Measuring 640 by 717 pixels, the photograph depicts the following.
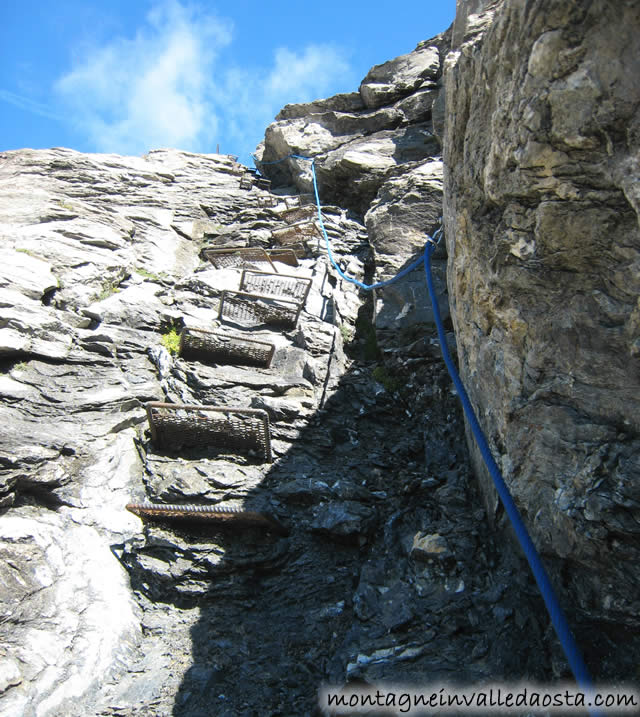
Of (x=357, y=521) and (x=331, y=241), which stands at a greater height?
(x=331, y=241)

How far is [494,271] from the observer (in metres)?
4.26

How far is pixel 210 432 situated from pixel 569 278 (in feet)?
13.1

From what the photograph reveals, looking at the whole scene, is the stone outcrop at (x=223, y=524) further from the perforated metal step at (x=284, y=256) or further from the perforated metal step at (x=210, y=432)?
the perforated metal step at (x=284, y=256)

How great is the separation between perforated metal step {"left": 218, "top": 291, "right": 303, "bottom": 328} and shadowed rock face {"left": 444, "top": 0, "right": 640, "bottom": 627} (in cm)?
489

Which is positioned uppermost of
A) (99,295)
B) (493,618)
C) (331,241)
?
(331,241)

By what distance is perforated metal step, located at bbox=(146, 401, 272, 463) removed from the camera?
19.7 ft

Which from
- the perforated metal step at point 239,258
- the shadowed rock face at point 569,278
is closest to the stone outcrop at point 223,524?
the shadowed rock face at point 569,278

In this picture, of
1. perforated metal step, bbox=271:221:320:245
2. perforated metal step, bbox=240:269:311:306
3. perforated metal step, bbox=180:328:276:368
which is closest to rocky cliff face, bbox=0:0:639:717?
perforated metal step, bbox=180:328:276:368

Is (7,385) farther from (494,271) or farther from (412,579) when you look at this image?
(494,271)

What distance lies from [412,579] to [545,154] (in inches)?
134

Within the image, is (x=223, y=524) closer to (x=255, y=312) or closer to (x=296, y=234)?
(x=255, y=312)

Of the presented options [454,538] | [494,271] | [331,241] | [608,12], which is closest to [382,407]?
[454,538]

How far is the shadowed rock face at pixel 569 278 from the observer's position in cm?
312

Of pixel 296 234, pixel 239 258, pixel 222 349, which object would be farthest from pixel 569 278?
pixel 296 234
